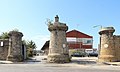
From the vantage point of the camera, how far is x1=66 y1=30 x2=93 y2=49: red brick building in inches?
3157

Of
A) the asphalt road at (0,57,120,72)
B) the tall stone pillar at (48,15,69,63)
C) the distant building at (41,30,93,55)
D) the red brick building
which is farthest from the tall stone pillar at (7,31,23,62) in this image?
the red brick building

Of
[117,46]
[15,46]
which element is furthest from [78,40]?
[117,46]

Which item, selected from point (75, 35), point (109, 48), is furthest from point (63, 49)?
point (75, 35)

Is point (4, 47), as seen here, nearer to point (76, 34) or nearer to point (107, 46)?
point (107, 46)

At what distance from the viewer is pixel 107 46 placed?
93.4 feet

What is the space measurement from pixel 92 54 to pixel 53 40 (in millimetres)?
31716

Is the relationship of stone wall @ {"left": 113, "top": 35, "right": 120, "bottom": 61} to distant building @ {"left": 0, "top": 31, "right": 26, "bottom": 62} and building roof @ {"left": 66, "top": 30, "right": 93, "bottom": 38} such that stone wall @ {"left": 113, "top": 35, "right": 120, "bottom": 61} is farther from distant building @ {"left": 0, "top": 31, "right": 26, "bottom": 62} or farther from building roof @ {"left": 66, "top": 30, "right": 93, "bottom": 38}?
building roof @ {"left": 66, "top": 30, "right": 93, "bottom": 38}

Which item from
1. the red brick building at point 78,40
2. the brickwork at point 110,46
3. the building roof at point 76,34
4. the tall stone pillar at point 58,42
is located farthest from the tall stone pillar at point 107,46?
the building roof at point 76,34

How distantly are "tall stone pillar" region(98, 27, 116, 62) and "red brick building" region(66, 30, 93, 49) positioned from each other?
50448mm

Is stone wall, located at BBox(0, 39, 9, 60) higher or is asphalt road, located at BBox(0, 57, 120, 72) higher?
stone wall, located at BBox(0, 39, 9, 60)

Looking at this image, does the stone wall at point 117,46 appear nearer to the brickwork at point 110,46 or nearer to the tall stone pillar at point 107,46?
the brickwork at point 110,46

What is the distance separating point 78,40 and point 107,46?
174 feet

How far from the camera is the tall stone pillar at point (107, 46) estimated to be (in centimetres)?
2823

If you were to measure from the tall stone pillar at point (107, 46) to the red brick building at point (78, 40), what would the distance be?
5045cm
